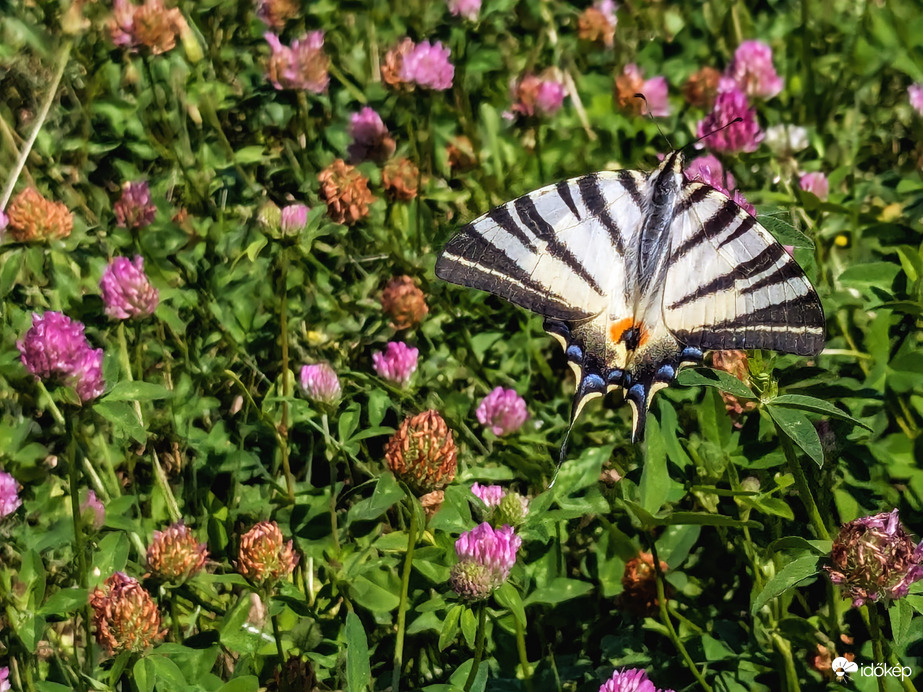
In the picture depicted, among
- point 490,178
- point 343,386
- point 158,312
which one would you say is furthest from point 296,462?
point 490,178

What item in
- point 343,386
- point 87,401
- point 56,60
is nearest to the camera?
point 87,401

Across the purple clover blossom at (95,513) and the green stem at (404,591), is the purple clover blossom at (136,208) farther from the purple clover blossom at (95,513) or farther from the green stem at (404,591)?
the green stem at (404,591)

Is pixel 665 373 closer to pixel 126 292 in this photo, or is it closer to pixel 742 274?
pixel 742 274

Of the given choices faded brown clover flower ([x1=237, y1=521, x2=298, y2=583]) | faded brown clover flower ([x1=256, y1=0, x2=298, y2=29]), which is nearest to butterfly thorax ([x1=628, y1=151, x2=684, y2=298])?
faded brown clover flower ([x1=237, y1=521, x2=298, y2=583])

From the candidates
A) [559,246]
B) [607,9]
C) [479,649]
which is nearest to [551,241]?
[559,246]

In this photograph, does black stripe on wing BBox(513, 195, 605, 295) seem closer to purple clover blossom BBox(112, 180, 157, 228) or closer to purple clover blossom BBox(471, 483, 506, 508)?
purple clover blossom BBox(471, 483, 506, 508)

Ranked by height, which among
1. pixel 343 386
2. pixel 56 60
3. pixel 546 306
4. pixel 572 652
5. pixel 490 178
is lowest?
pixel 572 652

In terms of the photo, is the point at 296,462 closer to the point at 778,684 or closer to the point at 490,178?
the point at 490,178
